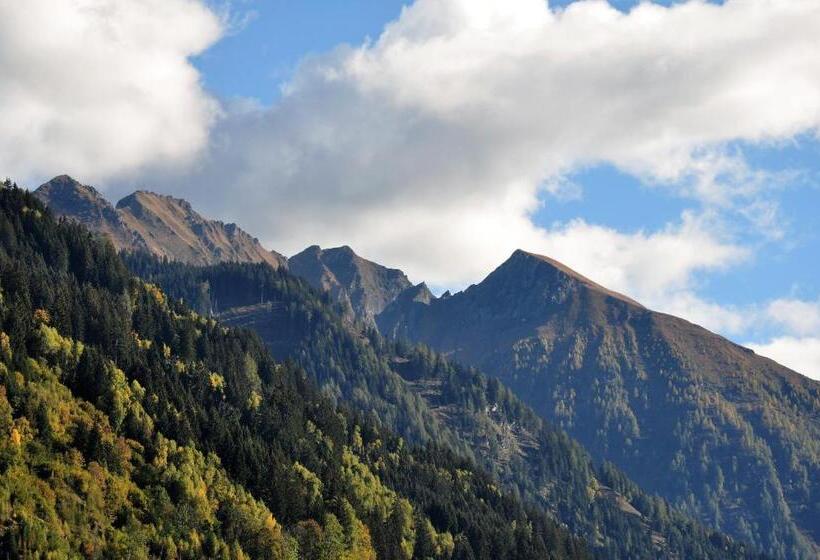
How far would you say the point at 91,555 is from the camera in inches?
6137

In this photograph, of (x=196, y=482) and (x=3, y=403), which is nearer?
(x=3, y=403)

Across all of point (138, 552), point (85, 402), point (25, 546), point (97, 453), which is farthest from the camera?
point (85, 402)

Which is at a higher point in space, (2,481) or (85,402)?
(85,402)

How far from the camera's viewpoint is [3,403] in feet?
566

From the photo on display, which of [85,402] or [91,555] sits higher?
[85,402]

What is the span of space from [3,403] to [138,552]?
3224cm

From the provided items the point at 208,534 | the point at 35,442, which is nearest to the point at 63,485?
the point at 35,442

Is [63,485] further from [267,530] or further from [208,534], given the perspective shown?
[267,530]

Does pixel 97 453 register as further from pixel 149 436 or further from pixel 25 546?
pixel 25 546

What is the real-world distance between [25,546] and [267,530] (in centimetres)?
5616

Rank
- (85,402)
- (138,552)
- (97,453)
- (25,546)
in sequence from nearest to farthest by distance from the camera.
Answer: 1. (25,546)
2. (138,552)
3. (97,453)
4. (85,402)

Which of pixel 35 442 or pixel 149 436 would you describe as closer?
pixel 35 442

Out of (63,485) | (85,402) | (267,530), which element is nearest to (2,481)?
(63,485)

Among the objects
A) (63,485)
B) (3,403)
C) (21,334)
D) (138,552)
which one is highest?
(21,334)
